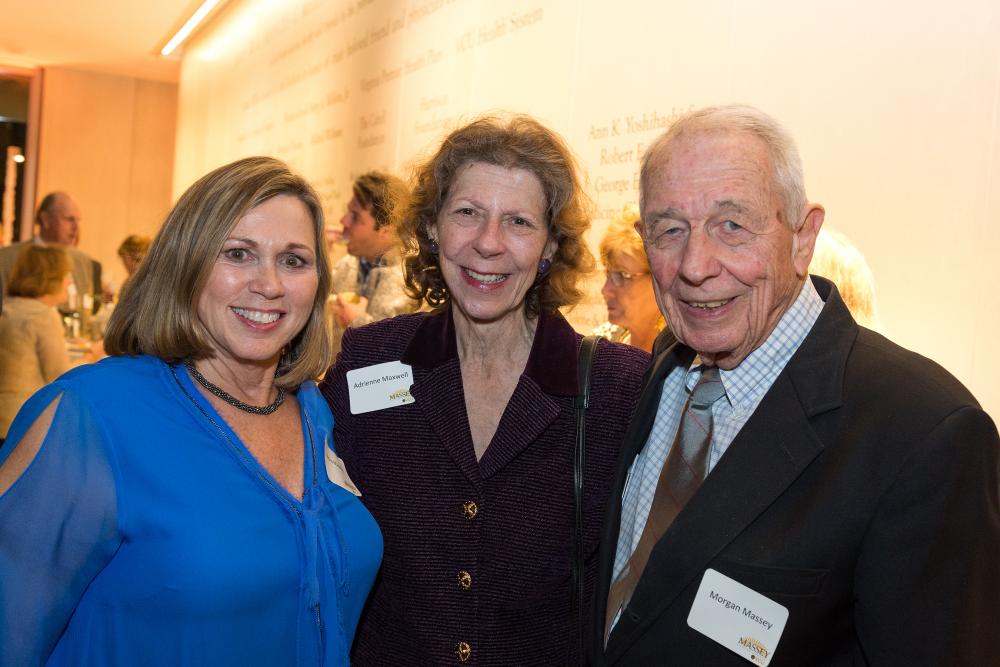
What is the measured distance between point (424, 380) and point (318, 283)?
36cm

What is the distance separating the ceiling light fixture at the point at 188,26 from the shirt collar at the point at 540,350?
1045cm

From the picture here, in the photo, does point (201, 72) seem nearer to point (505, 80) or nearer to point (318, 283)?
point (505, 80)

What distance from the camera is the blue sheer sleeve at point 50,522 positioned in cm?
166

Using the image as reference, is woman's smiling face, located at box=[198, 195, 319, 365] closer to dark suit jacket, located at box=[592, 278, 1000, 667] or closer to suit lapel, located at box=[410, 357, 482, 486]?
suit lapel, located at box=[410, 357, 482, 486]

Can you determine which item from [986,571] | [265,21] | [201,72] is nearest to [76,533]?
[986,571]

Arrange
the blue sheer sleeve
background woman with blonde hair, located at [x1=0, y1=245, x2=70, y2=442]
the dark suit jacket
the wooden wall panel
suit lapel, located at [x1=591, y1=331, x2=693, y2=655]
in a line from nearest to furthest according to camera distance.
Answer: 1. the dark suit jacket
2. the blue sheer sleeve
3. suit lapel, located at [x1=591, y1=331, x2=693, y2=655]
4. background woman with blonde hair, located at [x1=0, y1=245, x2=70, y2=442]
5. the wooden wall panel

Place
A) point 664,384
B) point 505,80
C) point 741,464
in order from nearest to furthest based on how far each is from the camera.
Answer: point 741,464, point 664,384, point 505,80

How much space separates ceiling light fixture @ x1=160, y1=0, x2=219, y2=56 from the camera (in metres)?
11.5

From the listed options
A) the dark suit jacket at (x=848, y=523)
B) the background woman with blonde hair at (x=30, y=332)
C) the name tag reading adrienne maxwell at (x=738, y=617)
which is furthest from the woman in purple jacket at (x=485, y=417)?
the background woman with blonde hair at (x=30, y=332)

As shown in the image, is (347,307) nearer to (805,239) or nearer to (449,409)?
(449,409)

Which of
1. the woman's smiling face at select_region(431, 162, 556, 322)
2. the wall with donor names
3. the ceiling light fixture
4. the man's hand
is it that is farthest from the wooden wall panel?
the woman's smiling face at select_region(431, 162, 556, 322)

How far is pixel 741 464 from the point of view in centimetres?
160

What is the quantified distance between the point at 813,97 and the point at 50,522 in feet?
9.03

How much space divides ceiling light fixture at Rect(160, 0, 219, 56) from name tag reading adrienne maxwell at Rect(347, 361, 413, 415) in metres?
10.5
